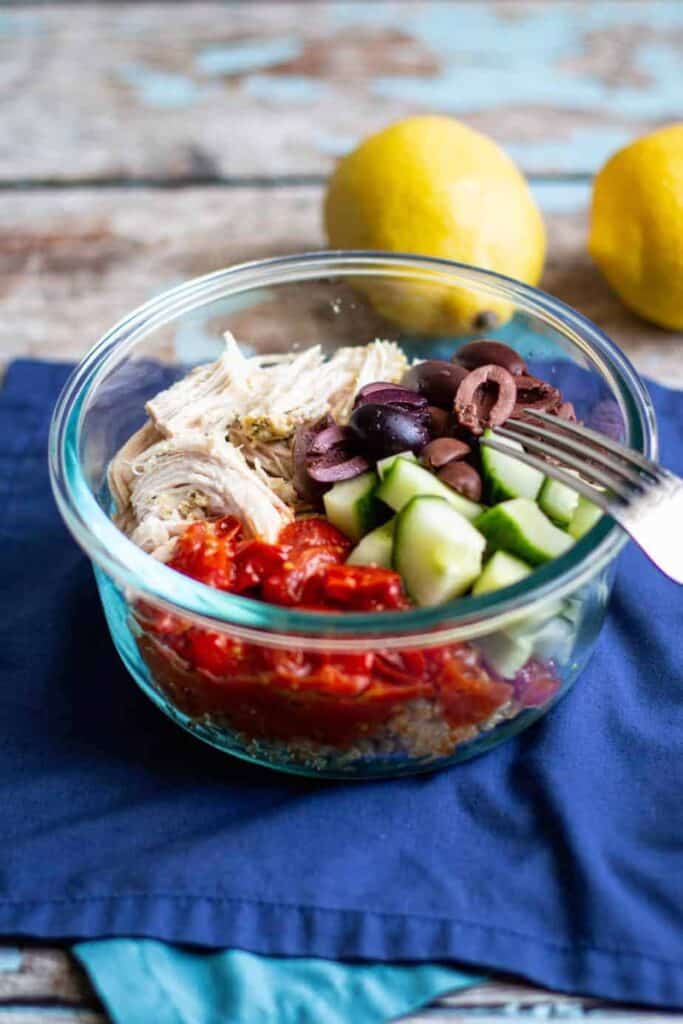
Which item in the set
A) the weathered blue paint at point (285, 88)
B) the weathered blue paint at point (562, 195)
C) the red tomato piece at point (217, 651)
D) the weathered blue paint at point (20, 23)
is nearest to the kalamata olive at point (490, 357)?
the red tomato piece at point (217, 651)

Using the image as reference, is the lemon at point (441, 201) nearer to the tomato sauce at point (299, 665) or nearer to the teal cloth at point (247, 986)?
the tomato sauce at point (299, 665)

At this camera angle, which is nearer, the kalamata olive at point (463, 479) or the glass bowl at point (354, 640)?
the glass bowl at point (354, 640)

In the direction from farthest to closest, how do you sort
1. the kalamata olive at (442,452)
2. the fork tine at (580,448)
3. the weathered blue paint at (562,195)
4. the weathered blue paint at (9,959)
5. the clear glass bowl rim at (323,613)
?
1. the weathered blue paint at (562,195)
2. the kalamata olive at (442,452)
3. the fork tine at (580,448)
4. the weathered blue paint at (9,959)
5. the clear glass bowl rim at (323,613)

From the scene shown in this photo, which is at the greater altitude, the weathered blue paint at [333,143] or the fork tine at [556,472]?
the fork tine at [556,472]

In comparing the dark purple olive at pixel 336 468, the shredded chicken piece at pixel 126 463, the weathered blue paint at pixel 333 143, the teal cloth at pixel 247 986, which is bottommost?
the teal cloth at pixel 247 986

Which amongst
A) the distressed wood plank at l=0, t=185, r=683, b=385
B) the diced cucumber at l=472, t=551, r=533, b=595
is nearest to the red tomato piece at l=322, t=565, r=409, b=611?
the diced cucumber at l=472, t=551, r=533, b=595

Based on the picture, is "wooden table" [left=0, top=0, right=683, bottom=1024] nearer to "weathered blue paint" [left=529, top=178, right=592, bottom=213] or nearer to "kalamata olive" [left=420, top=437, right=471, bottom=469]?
"weathered blue paint" [left=529, top=178, right=592, bottom=213]
